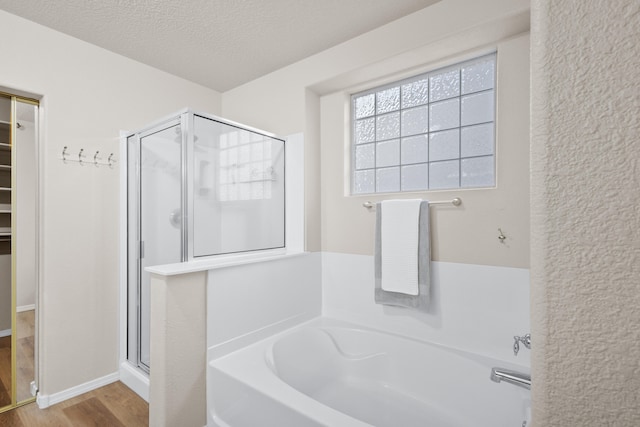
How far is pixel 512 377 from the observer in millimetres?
1331

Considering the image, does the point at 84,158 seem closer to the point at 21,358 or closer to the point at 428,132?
the point at 21,358

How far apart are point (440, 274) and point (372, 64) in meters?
1.48

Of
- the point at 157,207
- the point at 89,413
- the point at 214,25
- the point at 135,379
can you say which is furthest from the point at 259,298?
the point at 214,25

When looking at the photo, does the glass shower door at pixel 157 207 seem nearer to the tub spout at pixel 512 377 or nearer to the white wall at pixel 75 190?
the white wall at pixel 75 190

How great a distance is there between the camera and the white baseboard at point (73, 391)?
6.49 ft

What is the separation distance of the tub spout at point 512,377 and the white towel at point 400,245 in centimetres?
68

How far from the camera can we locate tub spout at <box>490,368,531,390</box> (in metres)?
1.29

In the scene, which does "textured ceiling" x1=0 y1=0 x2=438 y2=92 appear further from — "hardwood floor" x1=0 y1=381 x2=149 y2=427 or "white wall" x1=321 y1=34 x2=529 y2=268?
"hardwood floor" x1=0 y1=381 x2=149 y2=427

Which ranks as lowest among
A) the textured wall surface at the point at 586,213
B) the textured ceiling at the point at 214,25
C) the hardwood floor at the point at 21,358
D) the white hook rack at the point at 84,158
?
the hardwood floor at the point at 21,358

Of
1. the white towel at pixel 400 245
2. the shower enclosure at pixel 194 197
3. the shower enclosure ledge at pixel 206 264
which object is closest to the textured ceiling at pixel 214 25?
the shower enclosure at pixel 194 197

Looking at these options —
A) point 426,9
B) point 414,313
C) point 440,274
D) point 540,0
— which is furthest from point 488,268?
point 540,0

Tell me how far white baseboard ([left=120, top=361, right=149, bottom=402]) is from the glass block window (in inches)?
80.9

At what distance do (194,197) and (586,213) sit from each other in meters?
1.87

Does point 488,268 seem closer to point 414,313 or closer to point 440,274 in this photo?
point 440,274
